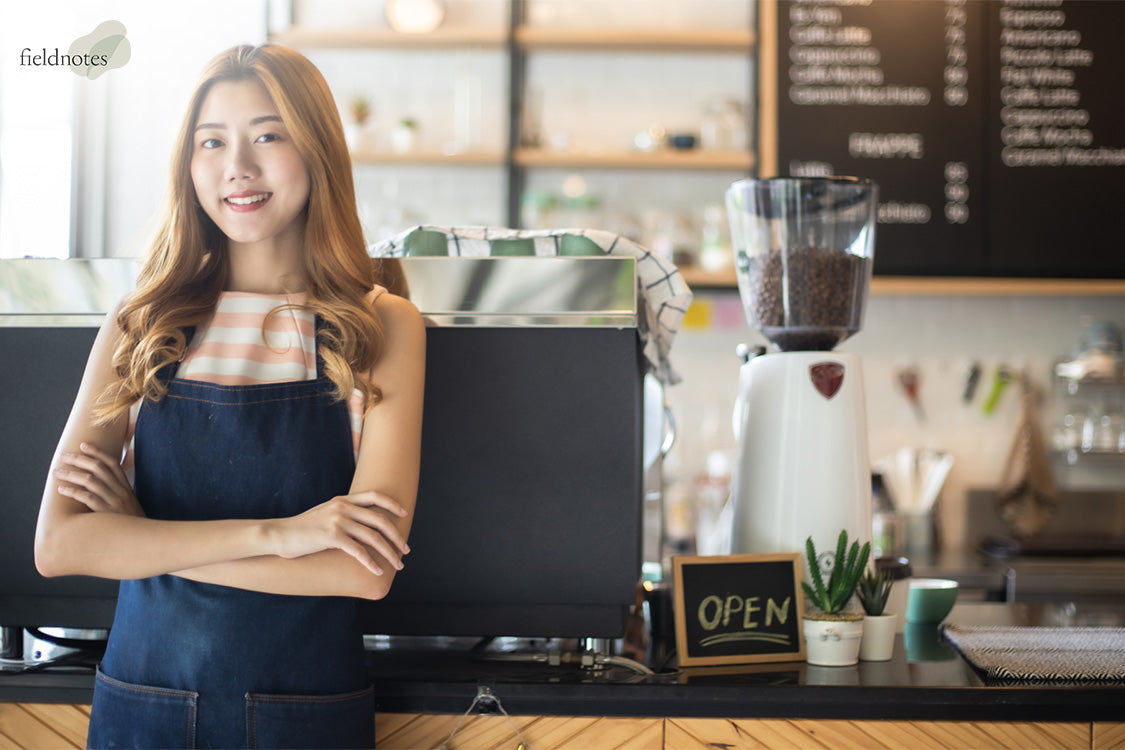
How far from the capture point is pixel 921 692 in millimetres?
1035

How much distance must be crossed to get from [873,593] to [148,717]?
81 cm

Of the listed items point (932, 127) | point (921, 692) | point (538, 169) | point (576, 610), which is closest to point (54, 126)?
point (538, 169)

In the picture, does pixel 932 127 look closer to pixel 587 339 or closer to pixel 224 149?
pixel 587 339

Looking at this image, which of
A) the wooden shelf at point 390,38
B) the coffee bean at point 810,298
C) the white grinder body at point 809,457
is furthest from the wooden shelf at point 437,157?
the white grinder body at point 809,457

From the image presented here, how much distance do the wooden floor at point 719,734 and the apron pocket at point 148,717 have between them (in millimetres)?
199

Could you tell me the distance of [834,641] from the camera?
3.72 ft

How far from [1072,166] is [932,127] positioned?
43 cm

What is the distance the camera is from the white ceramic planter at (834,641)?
113cm

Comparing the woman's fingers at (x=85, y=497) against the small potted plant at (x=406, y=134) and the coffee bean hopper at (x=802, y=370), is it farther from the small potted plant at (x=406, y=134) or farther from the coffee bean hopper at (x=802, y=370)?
the small potted plant at (x=406, y=134)

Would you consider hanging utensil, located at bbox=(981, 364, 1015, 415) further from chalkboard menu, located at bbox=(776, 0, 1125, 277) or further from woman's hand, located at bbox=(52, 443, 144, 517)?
woman's hand, located at bbox=(52, 443, 144, 517)

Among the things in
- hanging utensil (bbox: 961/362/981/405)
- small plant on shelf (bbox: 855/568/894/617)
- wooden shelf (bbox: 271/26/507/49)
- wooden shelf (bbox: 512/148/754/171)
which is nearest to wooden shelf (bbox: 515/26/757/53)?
wooden shelf (bbox: 271/26/507/49)

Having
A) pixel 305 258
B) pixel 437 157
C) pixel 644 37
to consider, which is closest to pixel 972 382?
pixel 644 37

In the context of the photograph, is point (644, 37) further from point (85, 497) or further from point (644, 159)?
point (85, 497)

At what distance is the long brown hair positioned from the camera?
1012mm
